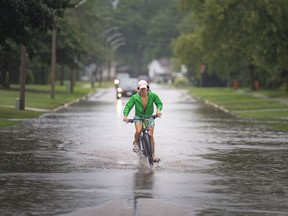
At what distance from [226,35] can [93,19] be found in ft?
163

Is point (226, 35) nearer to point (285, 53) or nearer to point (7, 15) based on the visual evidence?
point (285, 53)

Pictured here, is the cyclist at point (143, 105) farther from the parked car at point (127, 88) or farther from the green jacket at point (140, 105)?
the parked car at point (127, 88)

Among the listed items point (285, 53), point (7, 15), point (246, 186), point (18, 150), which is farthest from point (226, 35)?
point (246, 186)

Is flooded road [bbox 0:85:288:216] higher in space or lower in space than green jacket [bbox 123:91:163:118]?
lower

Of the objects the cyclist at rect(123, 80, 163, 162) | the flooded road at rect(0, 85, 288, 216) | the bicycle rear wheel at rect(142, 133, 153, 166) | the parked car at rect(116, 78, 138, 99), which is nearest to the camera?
the flooded road at rect(0, 85, 288, 216)

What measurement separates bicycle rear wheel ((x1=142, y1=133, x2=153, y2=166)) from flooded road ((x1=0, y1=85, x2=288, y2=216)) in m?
0.26

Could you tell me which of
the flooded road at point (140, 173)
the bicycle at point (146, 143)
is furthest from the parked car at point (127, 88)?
the bicycle at point (146, 143)

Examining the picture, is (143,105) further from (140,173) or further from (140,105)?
(140,173)

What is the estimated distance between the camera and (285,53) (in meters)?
54.7

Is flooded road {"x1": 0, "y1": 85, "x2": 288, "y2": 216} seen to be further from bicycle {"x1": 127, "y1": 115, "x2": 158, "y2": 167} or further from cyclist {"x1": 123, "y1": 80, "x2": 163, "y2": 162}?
cyclist {"x1": 123, "y1": 80, "x2": 163, "y2": 162}

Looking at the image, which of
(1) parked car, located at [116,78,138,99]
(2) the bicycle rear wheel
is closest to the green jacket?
(2) the bicycle rear wheel

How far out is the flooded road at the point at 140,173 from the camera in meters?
11.7

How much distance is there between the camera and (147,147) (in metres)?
16.7

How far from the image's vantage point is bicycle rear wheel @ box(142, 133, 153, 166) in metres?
16.6
